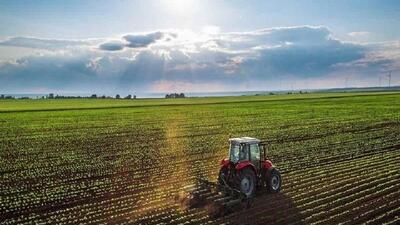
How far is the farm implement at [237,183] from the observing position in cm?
1418

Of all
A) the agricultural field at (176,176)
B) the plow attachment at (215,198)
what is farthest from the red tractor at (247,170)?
the agricultural field at (176,176)

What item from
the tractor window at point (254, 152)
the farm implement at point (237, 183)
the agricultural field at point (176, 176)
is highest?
the tractor window at point (254, 152)

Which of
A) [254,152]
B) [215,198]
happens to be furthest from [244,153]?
[215,198]

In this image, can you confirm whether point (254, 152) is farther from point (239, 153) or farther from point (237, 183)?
point (237, 183)

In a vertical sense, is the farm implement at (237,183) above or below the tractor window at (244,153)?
below

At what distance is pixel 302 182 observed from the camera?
Result: 695 inches

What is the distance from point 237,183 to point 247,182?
0.47 metres

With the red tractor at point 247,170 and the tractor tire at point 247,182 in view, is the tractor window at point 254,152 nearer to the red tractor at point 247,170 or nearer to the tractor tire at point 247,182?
the red tractor at point 247,170

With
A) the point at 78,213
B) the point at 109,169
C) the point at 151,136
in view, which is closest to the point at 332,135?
the point at 151,136

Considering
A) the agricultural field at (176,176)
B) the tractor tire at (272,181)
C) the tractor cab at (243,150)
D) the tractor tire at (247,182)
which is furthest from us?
the tractor tire at (272,181)

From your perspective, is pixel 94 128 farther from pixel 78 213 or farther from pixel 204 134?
pixel 78 213

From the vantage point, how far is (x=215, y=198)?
49.1 ft

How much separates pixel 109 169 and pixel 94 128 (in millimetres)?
22524

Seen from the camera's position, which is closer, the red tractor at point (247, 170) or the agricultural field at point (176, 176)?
the agricultural field at point (176, 176)
